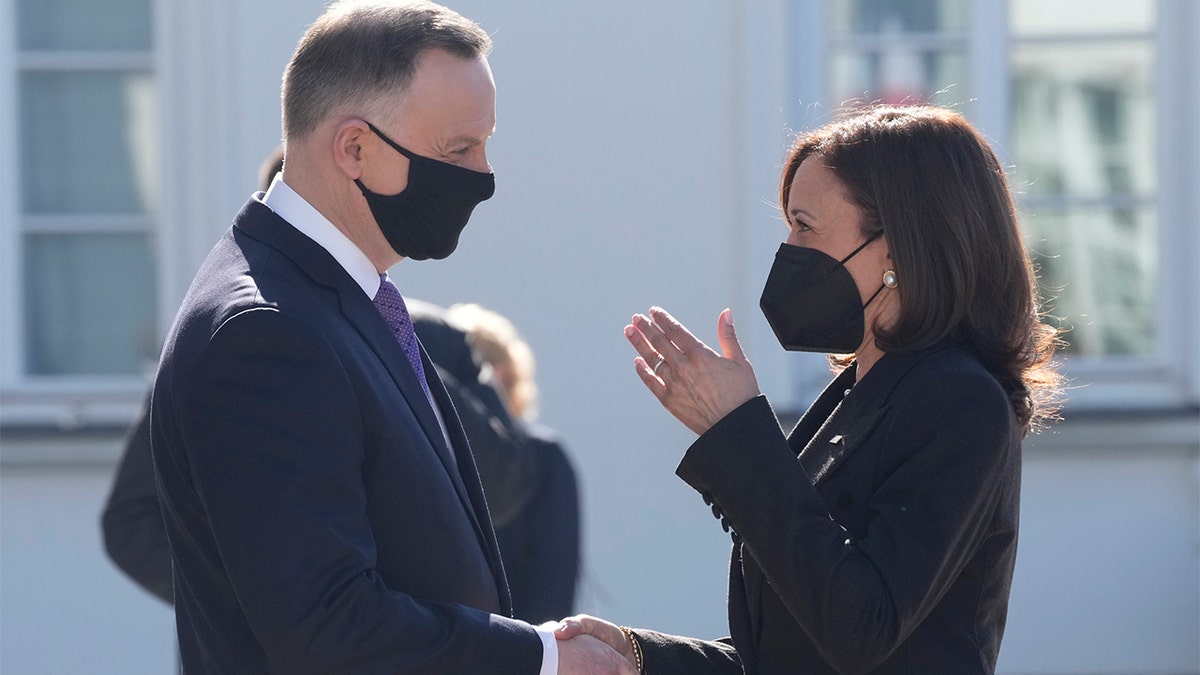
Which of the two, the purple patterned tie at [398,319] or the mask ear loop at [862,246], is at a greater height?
the mask ear loop at [862,246]

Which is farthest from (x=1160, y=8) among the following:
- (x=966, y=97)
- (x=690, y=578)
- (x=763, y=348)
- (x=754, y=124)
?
(x=690, y=578)

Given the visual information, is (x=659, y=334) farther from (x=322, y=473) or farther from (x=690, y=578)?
(x=690, y=578)

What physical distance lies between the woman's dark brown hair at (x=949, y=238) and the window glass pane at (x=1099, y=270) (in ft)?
11.8

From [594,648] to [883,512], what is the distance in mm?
462

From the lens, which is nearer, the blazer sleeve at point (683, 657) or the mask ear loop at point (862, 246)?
the mask ear loop at point (862, 246)

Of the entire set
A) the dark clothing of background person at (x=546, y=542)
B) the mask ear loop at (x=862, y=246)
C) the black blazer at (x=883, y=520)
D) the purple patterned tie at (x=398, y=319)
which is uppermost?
the mask ear loop at (x=862, y=246)

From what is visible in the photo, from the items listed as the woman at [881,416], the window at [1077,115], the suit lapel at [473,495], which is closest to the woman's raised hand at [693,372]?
the woman at [881,416]

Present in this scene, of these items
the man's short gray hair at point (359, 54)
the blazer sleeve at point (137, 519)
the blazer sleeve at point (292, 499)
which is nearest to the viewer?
the blazer sleeve at point (292, 499)

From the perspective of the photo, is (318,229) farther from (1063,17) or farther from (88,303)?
(1063,17)

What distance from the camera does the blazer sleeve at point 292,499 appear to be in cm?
183

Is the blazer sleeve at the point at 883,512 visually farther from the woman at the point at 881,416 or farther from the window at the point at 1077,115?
the window at the point at 1077,115

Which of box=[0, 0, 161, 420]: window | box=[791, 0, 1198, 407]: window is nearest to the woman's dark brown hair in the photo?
box=[791, 0, 1198, 407]: window

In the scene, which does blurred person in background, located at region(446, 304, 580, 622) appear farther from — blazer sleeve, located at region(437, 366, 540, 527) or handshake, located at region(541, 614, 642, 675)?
handshake, located at region(541, 614, 642, 675)

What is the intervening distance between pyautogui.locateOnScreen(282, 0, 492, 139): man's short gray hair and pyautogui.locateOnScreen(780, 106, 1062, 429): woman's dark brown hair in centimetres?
63
